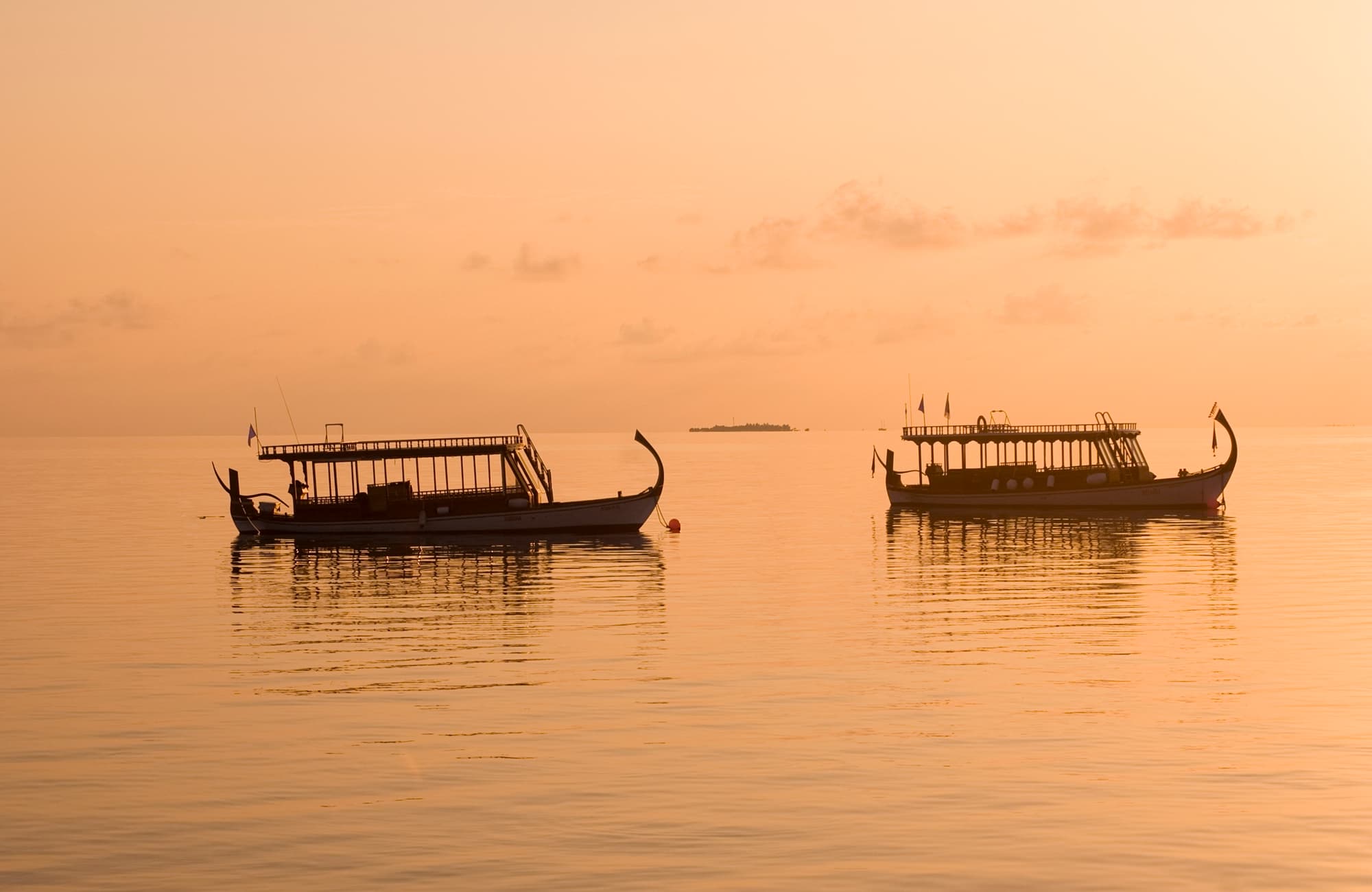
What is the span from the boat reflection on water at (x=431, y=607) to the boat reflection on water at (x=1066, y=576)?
29.7 ft

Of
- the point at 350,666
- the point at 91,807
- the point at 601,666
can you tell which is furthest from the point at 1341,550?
the point at 91,807

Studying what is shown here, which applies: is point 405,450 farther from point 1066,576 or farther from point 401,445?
point 1066,576

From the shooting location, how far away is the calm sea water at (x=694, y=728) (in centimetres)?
1742

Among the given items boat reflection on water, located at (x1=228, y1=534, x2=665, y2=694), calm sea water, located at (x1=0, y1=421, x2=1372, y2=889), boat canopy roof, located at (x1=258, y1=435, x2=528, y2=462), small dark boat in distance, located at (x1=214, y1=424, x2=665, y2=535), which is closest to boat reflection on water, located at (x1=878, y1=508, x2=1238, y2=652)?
calm sea water, located at (x1=0, y1=421, x2=1372, y2=889)

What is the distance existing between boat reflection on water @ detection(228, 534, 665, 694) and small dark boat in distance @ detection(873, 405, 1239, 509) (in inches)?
1061

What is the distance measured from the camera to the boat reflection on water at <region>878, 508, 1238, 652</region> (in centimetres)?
3672

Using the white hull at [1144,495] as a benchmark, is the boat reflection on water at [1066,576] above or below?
below

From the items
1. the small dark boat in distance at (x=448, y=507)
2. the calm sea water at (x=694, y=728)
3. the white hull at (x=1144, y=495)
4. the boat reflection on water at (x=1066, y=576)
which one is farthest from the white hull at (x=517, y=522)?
the white hull at (x=1144, y=495)

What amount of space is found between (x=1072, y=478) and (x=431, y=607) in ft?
165

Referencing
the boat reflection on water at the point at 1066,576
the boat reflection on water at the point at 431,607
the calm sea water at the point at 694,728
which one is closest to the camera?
the calm sea water at the point at 694,728

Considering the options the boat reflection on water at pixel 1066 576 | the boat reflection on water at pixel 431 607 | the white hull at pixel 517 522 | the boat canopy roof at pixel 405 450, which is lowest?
the boat reflection on water at pixel 1066 576

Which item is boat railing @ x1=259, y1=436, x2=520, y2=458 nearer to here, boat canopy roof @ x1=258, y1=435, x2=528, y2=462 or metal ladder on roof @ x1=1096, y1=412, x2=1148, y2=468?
boat canopy roof @ x1=258, y1=435, x2=528, y2=462

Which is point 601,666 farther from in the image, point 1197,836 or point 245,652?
point 1197,836

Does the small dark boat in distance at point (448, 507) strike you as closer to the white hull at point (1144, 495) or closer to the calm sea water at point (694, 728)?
the calm sea water at point (694, 728)
